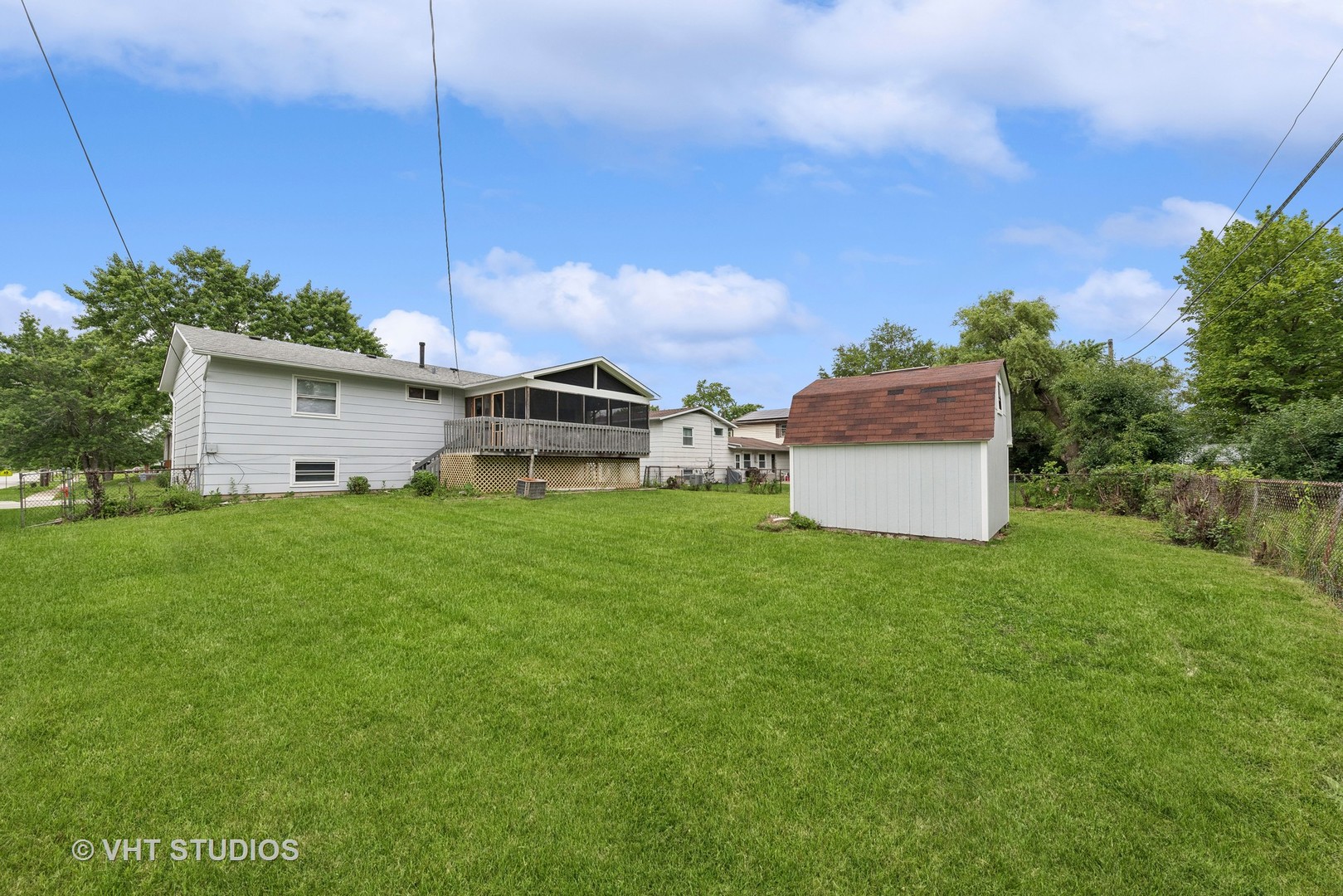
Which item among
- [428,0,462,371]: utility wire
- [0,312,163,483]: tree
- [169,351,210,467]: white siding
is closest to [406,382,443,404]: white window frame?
[169,351,210,467]: white siding

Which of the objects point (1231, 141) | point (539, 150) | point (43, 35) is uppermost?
point (539, 150)

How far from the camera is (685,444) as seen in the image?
29.0 m

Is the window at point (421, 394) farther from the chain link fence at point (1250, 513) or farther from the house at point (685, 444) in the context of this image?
the chain link fence at point (1250, 513)

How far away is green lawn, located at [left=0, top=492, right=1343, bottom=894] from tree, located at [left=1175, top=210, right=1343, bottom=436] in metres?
19.2

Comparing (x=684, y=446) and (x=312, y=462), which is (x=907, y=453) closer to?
(x=312, y=462)

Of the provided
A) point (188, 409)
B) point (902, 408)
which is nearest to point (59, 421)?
point (188, 409)

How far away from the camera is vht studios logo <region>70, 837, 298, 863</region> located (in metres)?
2.34

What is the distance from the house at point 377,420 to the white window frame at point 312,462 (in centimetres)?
3

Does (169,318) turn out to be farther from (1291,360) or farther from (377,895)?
(1291,360)

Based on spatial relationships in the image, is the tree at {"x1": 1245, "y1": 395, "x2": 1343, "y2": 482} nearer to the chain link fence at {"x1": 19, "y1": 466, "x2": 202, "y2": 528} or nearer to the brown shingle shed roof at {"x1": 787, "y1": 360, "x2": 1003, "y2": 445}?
the brown shingle shed roof at {"x1": 787, "y1": 360, "x2": 1003, "y2": 445}

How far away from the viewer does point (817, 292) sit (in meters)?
20.1

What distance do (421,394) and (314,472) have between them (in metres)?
4.15

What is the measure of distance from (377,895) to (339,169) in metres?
14.0

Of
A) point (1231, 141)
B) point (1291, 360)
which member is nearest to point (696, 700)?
point (1231, 141)
